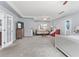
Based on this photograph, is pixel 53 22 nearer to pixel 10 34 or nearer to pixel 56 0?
pixel 10 34

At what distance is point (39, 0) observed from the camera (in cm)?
500

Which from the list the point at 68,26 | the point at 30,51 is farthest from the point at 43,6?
the point at 68,26

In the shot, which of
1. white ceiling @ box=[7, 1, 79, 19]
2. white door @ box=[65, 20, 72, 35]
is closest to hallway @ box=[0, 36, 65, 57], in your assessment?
white ceiling @ box=[7, 1, 79, 19]

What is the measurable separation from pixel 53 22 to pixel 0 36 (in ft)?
36.0

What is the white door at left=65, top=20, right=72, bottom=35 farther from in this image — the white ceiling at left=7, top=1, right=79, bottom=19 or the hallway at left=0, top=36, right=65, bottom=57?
the hallway at left=0, top=36, right=65, bottom=57

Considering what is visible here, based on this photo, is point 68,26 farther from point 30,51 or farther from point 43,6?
point 30,51

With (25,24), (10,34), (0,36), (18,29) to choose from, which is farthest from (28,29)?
(0,36)

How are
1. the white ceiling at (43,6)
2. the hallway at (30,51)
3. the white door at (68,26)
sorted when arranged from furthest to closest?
the white door at (68,26) < the white ceiling at (43,6) < the hallway at (30,51)

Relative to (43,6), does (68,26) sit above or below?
below

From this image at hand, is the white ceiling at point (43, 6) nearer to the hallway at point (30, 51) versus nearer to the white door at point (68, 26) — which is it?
the hallway at point (30, 51)

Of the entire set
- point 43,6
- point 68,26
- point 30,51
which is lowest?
point 30,51

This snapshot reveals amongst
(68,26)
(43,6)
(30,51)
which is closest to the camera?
(30,51)

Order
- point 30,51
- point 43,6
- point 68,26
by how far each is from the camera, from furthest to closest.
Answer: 1. point 68,26
2. point 43,6
3. point 30,51

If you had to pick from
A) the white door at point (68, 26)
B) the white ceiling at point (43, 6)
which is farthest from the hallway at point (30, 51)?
the white door at point (68, 26)
